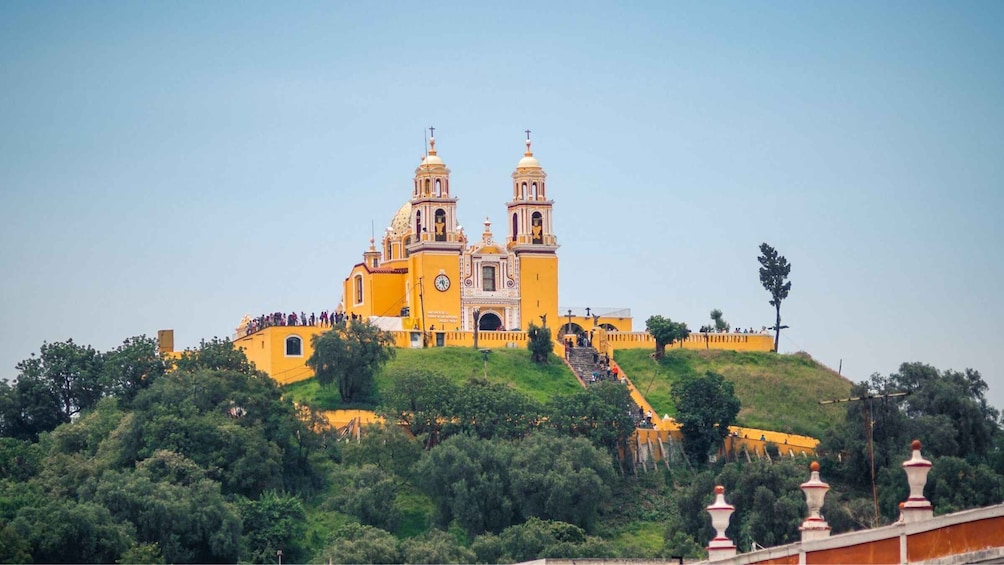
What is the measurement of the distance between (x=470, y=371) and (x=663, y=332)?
824 centimetres

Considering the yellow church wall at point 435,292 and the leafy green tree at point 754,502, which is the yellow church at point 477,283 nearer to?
the yellow church wall at point 435,292

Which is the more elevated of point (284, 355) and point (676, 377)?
point (284, 355)

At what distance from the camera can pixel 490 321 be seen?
92.3 m

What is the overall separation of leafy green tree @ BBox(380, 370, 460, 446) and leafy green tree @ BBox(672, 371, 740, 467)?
7.83 metres

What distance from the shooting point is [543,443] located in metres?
76.8

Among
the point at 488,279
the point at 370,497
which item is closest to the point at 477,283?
the point at 488,279

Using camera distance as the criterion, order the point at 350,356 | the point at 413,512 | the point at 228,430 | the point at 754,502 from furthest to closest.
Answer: the point at 350,356 < the point at 413,512 < the point at 228,430 < the point at 754,502

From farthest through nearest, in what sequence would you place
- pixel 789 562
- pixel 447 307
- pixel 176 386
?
pixel 447 307 → pixel 176 386 → pixel 789 562

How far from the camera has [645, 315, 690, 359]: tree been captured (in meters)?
89.8

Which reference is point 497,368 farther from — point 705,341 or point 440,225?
point 705,341

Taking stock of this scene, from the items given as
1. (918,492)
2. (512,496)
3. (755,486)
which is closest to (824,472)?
(755,486)

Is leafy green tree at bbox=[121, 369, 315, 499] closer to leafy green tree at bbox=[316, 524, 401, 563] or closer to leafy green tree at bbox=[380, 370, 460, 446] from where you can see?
leafy green tree at bbox=[380, 370, 460, 446]

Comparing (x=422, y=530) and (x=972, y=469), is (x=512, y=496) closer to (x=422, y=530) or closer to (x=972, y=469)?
(x=422, y=530)

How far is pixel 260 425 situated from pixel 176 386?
3329mm
